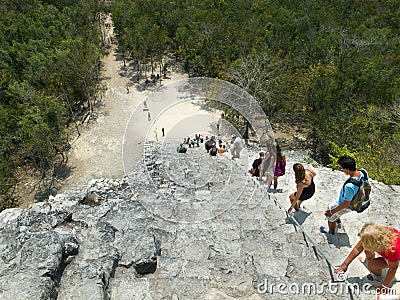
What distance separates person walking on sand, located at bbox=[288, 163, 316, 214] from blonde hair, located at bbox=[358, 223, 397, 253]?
2.03 m

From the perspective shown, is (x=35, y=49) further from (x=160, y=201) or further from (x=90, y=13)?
(x=160, y=201)

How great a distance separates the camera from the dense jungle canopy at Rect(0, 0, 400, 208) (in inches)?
771

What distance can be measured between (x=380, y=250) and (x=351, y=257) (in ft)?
2.16

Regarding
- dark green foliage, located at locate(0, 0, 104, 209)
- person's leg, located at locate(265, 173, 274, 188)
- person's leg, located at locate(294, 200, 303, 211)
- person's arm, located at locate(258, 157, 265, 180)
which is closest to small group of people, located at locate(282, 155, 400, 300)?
person's leg, located at locate(294, 200, 303, 211)

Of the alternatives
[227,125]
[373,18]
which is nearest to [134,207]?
[227,125]

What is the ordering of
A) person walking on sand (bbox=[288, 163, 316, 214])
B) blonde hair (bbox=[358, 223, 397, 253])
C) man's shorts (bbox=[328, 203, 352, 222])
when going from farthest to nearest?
person walking on sand (bbox=[288, 163, 316, 214])
man's shorts (bbox=[328, 203, 352, 222])
blonde hair (bbox=[358, 223, 397, 253])

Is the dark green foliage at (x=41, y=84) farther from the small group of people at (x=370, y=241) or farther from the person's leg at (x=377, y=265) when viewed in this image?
the person's leg at (x=377, y=265)

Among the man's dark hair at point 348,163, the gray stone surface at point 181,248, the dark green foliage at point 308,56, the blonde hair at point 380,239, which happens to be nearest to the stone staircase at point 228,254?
the gray stone surface at point 181,248

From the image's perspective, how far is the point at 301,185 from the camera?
6488 mm

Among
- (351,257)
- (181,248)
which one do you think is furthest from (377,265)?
(181,248)

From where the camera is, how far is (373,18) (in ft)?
97.6

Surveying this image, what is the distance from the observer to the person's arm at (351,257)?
4.94 meters

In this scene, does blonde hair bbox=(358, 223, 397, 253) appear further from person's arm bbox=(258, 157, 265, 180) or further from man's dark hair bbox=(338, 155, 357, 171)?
person's arm bbox=(258, 157, 265, 180)

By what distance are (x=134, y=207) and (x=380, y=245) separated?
483 cm
